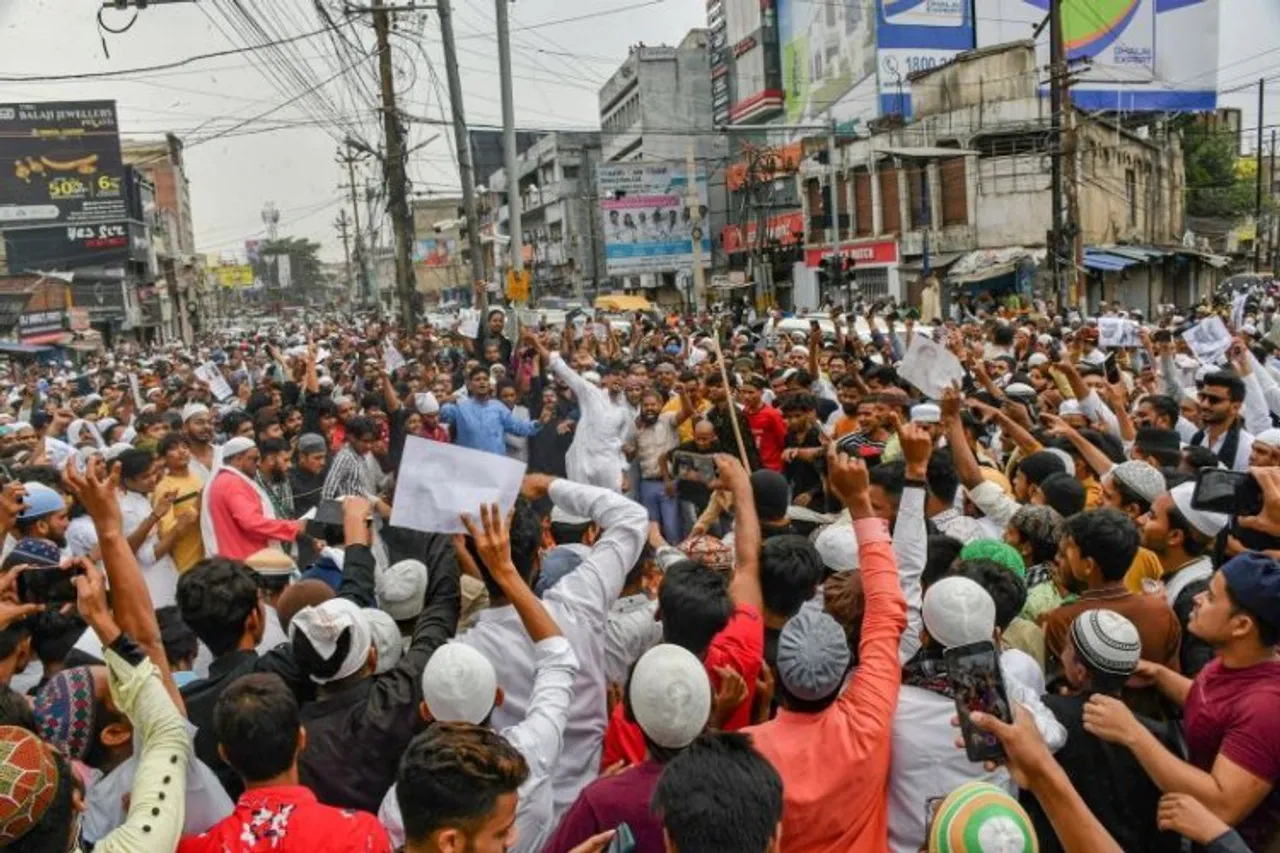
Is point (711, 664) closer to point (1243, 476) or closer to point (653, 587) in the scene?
point (653, 587)

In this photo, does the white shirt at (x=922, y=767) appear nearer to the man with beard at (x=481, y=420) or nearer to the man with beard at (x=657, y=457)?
the man with beard at (x=657, y=457)

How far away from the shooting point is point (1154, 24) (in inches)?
1705

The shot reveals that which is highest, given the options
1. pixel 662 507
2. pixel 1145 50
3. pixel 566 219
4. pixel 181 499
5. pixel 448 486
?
pixel 1145 50

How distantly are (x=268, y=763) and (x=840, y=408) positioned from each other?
6595 millimetres

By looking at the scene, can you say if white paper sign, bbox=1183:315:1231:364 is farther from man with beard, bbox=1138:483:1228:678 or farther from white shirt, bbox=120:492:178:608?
white shirt, bbox=120:492:178:608

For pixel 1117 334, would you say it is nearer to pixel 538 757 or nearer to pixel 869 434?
pixel 869 434

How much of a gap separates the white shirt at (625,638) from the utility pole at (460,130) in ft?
46.9

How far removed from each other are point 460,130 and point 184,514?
43.9ft

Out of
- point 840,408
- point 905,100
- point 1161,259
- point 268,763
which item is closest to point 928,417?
point 840,408

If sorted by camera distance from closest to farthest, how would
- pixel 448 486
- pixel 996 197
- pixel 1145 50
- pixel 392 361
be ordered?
pixel 448 486 < pixel 392 361 < pixel 996 197 < pixel 1145 50

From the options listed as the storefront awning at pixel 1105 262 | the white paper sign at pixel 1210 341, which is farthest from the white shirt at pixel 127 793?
the storefront awning at pixel 1105 262

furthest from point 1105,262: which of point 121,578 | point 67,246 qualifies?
point 67,246

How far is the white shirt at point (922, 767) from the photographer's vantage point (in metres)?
2.54

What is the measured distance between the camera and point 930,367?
214 inches
